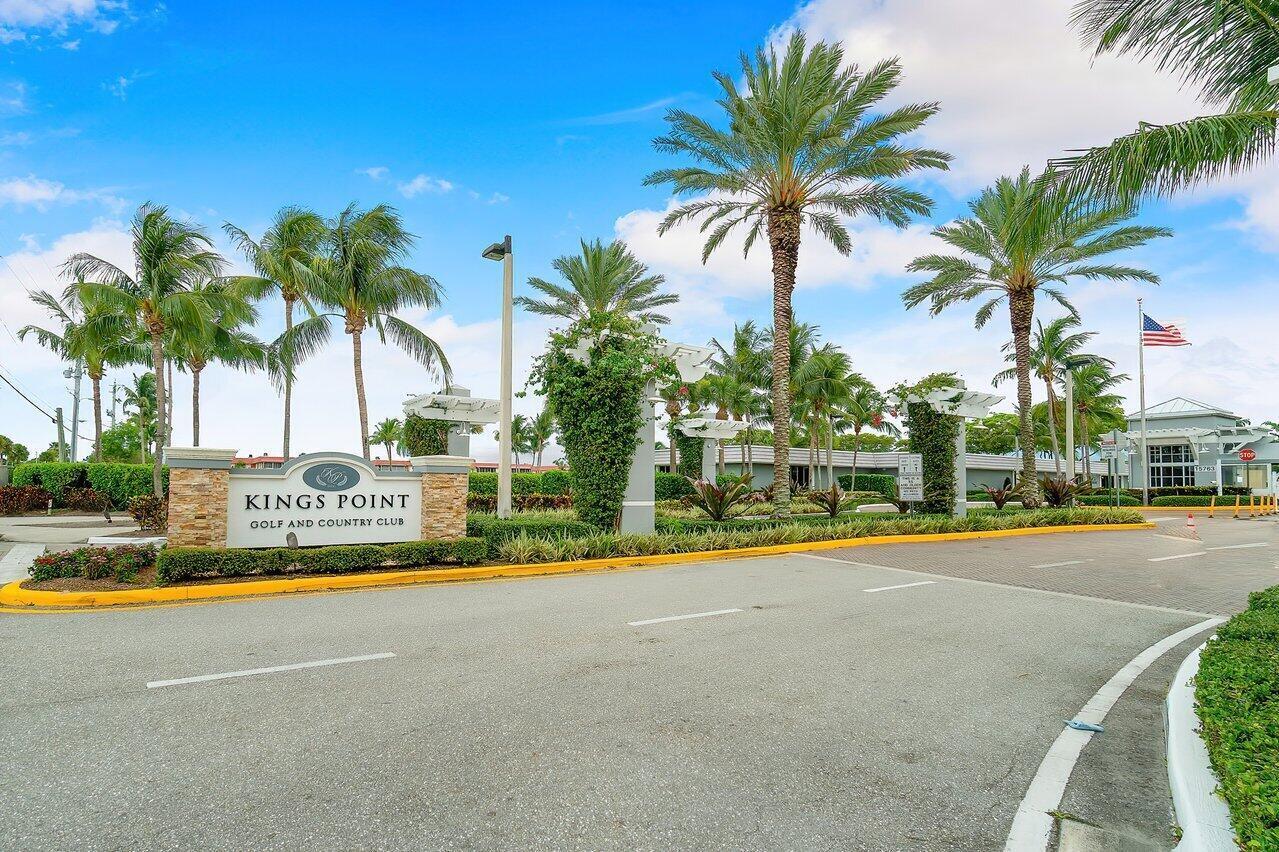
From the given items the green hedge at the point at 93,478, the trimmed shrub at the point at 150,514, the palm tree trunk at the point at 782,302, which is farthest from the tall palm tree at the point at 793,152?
the green hedge at the point at 93,478

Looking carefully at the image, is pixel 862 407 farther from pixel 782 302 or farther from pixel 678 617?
pixel 678 617

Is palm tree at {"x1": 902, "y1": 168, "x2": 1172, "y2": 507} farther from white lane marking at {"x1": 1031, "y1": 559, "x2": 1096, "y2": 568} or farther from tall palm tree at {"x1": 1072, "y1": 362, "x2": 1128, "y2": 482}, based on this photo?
tall palm tree at {"x1": 1072, "y1": 362, "x2": 1128, "y2": 482}

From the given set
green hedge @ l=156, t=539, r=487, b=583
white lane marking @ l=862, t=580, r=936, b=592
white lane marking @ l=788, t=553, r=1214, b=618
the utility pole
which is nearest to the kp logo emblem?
green hedge @ l=156, t=539, r=487, b=583

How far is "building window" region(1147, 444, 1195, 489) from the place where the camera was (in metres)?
62.4

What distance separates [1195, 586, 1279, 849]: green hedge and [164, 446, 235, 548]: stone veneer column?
1146 centimetres

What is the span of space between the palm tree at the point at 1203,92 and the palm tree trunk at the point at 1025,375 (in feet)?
46.9

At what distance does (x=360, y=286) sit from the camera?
2280 centimetres

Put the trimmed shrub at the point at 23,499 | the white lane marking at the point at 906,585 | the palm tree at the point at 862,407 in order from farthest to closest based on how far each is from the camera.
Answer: the palm tree at the point at 862,407, the trimmed shrub at the point at 23,499, the white lane marking at the point at 906,585

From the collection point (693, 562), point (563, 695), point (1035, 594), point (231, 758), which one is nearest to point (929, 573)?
point (1035, 594)

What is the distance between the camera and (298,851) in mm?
3035

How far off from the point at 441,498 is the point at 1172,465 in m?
70.5

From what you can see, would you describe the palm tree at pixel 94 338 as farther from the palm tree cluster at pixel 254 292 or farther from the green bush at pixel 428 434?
the green bush at pixel 428 434

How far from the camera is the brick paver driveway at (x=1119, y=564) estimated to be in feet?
34.2

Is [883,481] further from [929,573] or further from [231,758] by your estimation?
[231,758]
